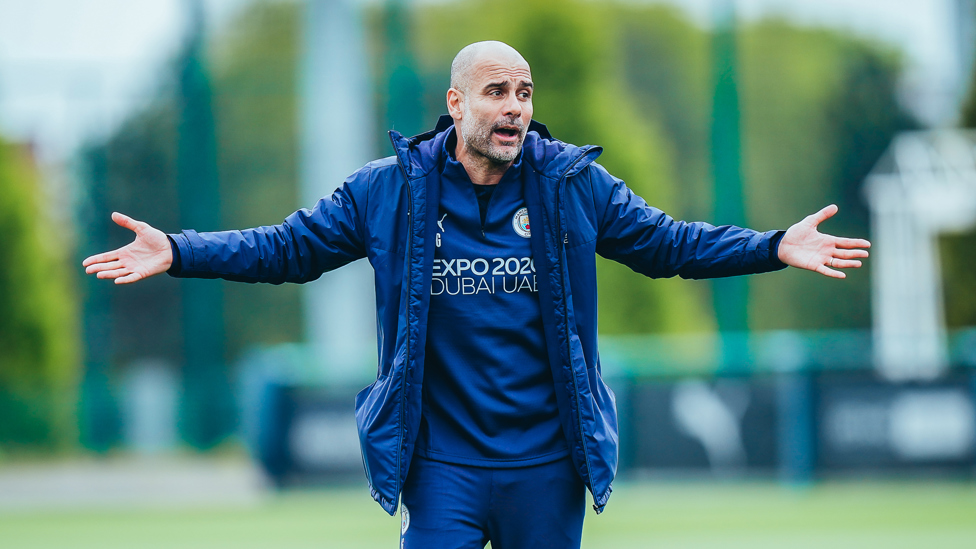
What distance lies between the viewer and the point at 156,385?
54.6 ft

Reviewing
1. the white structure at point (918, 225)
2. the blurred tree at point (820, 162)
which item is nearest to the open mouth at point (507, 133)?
the white structure at point (918, 225)

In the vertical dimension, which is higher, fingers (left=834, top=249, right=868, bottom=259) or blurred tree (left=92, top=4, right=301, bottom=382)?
blurred tree (left=92, top=4, right=301, bottom=382)

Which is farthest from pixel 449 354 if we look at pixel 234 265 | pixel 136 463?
pixel 136 463

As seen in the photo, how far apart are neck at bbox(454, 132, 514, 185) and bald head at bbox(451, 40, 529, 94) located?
0.21m

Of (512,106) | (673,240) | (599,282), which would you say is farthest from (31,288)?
(673,240)

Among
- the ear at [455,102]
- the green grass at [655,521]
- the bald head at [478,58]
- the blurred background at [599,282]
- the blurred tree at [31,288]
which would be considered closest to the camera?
the bald head at [478,58]

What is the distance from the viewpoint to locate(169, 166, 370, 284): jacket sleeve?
152 inches

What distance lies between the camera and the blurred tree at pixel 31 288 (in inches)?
693

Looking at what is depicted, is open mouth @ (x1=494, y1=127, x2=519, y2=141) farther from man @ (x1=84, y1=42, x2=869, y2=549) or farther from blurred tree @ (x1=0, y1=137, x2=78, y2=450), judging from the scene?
blurred tree @ (x1=0, y1=137, x2=78, y2=450)

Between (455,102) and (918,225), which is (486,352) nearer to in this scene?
(455,102)

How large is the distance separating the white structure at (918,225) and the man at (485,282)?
14250 mm

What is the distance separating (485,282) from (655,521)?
6.59m

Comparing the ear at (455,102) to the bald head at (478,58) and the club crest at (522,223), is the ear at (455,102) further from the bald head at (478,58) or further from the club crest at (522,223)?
the club crest at (522,223)

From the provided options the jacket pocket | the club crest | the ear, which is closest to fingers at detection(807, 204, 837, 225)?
the club crest
